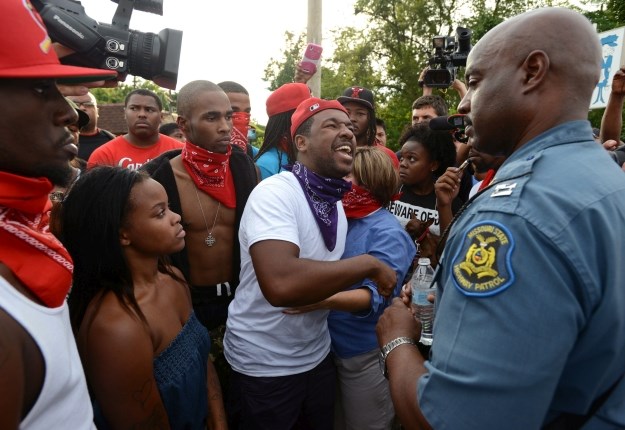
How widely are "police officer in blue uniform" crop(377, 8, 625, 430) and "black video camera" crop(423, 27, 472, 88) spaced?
3.60 meters

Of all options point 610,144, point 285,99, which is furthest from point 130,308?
point 610,144

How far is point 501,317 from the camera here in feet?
3.24

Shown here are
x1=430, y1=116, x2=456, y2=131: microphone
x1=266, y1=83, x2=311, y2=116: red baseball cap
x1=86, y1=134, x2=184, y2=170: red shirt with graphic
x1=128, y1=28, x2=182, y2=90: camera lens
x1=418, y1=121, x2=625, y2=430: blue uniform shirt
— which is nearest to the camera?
x1=418, y1=121, x2=625, y2=430: blue uniform shirt

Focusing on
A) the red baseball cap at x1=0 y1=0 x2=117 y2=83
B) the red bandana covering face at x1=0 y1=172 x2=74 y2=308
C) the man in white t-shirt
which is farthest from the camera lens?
the red bandana covering face at x1=0 y1=172 x2=74 y2=308

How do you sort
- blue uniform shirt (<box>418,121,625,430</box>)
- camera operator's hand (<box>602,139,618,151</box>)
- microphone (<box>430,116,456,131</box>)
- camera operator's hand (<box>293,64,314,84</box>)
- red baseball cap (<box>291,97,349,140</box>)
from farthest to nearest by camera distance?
camera operator's hand (<box>293,64,314,84</box>), camera operator's hand (<box>602,139,618,151</box>), microphone (<box>430,116,456,131</box>), red baseball cap (<box>291,97,349,140</box>), blue uniform shirt (<box>418,121,625,430</box>)

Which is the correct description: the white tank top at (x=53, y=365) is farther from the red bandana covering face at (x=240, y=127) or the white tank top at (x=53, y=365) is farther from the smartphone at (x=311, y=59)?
the smartphone at (x=311, y=59)

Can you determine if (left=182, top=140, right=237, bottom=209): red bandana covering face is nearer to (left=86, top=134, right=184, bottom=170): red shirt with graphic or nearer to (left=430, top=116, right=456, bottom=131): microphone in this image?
(left=430, top=116, right=456, bottom=131): microphone

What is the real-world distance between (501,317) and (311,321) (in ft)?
5.04

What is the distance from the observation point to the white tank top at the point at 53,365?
3.47 ft

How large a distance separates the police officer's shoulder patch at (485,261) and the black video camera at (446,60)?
4013 millimetres

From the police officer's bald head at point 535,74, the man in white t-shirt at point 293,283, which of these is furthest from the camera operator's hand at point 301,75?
the police officer's bald head at point 535,74

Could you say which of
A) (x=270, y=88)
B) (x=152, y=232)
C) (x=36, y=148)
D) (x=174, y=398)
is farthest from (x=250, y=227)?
(x=270, y=88)

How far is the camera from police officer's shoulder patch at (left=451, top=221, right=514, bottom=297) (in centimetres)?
100

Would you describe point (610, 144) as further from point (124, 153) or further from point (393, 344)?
point (124, 153)
